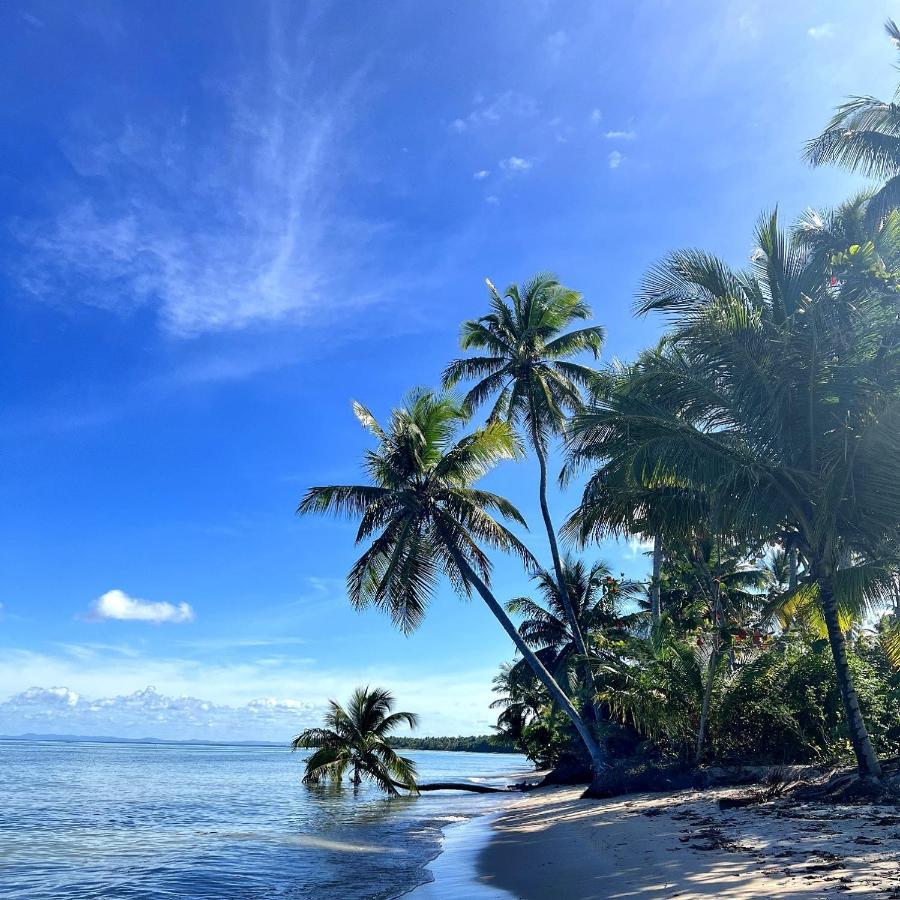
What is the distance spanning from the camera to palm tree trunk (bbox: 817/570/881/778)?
10.9 metres

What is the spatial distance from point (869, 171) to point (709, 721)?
14345 millimetres

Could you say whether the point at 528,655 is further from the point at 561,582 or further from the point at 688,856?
the point at 688,856

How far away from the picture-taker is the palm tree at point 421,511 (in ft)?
62.5

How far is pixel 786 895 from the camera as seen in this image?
568 cm

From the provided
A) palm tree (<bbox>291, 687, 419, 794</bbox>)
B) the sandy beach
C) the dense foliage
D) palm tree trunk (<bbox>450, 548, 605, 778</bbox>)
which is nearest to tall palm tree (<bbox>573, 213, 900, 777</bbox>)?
the sandy beach

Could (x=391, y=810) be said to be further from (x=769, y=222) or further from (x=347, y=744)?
(x=769, y=222)

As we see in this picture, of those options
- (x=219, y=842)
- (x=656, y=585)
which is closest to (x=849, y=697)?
(x=656, y=585)

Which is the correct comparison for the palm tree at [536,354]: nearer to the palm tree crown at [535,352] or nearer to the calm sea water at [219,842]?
the palm tree crown at [535,352]

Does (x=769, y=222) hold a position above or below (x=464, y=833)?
above

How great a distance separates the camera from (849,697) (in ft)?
37.1

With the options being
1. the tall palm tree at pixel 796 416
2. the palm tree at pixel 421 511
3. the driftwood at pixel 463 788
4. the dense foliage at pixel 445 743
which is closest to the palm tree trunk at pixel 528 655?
the palm tree at pixel 421 511

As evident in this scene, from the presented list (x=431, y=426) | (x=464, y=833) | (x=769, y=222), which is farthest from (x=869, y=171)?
(x=464, y=833)

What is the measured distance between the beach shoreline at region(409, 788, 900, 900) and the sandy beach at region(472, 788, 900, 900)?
13 millimetres

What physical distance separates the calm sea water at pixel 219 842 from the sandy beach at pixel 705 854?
205 centimetres
